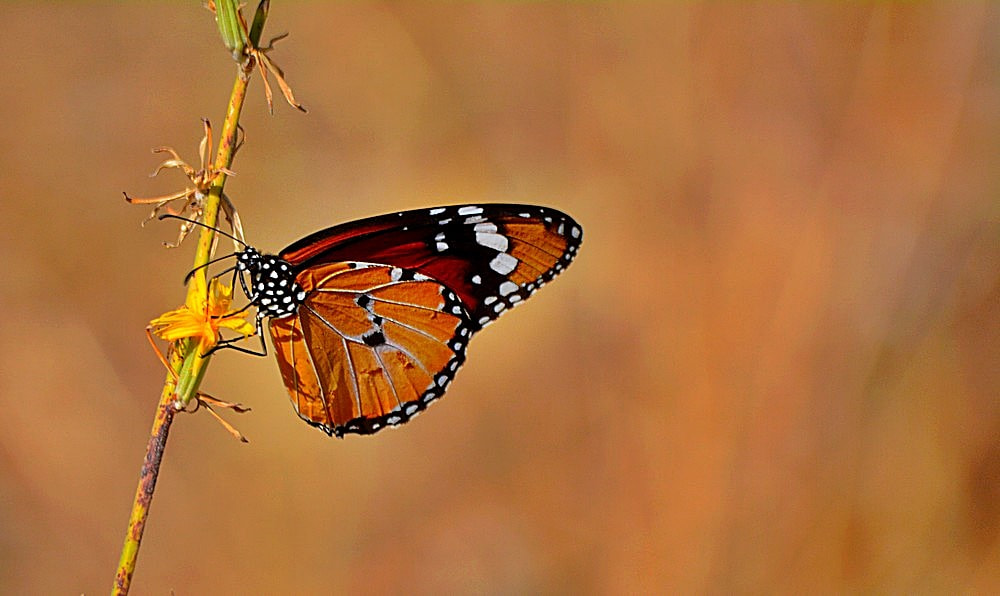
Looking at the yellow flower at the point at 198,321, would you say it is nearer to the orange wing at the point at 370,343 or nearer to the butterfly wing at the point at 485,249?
the orange wing at the point at 370,343

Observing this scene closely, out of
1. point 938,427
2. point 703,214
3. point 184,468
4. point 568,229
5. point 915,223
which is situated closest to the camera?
point 568,229

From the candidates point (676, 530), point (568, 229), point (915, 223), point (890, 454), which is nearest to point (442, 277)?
point (568, 229)

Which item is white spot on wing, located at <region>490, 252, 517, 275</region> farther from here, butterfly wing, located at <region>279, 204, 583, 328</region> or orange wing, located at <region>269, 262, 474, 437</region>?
orange wing, located at <region>269, 262, 474, 437</region>

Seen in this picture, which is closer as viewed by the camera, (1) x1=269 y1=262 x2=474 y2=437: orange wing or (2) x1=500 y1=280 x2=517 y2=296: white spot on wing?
(1) x1=269 y1=262 x2=474 y2=437: orange wing

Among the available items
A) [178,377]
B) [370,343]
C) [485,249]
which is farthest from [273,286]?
[178,377]

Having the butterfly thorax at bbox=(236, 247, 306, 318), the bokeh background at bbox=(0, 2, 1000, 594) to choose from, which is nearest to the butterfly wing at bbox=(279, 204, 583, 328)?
the butterfly thorax at bbox=(236, 247, 306, 318)

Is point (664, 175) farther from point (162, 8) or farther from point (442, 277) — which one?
point (162, 8)
